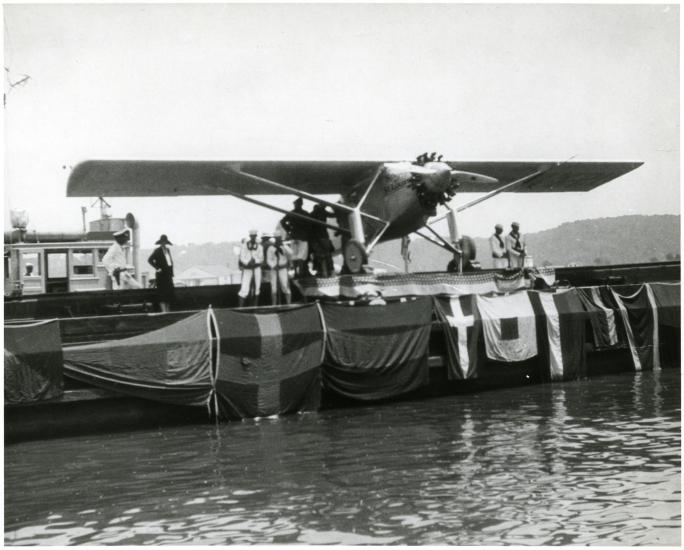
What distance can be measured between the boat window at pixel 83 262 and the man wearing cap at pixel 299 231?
547 cm

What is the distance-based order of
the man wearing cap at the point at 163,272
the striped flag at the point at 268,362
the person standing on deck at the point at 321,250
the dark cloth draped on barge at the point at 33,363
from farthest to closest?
the person standing on deck at the point at 321,250 < the man wearing cap at the point at 163,272 < the striped flag at the point at 268,362 < the dark cloth draped on barge at the point at 33,363

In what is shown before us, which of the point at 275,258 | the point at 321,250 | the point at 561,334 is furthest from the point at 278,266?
the point at 561,334

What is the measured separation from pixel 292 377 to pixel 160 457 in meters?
2.86

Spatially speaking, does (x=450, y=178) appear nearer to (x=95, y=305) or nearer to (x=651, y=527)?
(x=95, y=305)

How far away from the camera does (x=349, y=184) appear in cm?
1811

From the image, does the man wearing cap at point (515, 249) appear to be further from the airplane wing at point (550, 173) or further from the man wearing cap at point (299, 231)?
the man wearing cap at point (299, 231)

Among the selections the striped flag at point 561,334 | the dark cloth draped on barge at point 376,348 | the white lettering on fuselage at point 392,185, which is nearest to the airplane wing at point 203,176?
the white lettering on fuselage at point 392,185

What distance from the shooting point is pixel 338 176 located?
1747 centimetres

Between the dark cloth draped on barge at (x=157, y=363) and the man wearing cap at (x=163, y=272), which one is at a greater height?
the man wearing cap at (x=163, y=272)

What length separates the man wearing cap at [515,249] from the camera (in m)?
17.1

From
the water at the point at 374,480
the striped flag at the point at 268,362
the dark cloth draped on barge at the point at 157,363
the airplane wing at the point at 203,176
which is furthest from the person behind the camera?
the airplane wing at the point at 203,176

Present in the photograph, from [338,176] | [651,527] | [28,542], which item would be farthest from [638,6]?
[338,176]

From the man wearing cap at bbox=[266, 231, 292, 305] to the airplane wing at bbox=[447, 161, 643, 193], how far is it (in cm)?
487

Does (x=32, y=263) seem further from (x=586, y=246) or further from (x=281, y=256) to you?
(x=586, y=246)
